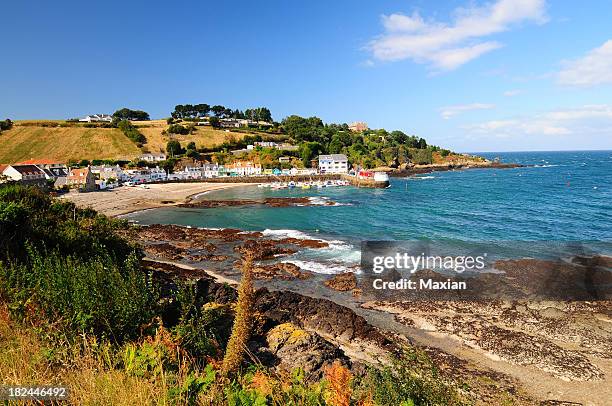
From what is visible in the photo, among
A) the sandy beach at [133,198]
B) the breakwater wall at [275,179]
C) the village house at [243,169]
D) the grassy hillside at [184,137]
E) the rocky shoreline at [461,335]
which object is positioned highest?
the grassy hillside at [184,137]

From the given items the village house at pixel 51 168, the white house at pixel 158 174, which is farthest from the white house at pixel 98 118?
the white house at pixel 158 174

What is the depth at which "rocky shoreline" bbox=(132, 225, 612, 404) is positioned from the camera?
11.8m

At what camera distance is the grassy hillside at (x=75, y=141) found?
106 meters

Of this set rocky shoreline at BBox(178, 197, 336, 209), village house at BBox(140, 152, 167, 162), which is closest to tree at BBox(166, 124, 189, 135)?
village house at BBox(140, 152, 167, 162)

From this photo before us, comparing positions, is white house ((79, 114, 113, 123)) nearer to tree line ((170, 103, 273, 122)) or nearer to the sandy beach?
tree line ((170, 103, 273, 122))

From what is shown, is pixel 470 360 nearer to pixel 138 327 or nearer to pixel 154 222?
pixel 138 327

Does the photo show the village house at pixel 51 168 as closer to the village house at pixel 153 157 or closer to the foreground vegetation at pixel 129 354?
the village house at pixel 153 157

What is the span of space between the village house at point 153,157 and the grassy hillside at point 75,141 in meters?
4.92

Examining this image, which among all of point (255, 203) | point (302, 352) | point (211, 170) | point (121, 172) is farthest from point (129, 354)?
point (211, 170)

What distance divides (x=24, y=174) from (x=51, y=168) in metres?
20.0

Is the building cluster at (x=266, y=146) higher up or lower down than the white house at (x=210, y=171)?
higher up

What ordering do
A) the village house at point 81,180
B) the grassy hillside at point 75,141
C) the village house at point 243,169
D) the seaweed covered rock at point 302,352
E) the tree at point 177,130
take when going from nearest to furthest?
1. the seaweed covered rock at point 302,352
2. the village house at point 81,180
3. the village house at point 243,169
4. the grassy hillside at point 75,141
5. the tree at point 177,130

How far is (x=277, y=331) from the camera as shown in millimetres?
12953

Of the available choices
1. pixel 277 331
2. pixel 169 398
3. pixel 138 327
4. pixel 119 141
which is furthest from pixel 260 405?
pixel 119 141
